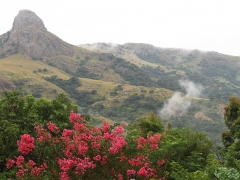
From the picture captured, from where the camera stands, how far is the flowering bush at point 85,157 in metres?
9.20

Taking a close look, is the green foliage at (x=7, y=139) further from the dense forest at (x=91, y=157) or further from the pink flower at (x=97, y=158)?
the pink flower at (x=97, y=158)

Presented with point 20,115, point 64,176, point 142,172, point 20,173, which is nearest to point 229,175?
point 142,172

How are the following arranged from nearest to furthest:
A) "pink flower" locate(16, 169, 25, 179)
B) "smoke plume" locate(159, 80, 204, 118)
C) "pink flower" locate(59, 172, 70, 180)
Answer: "pink flower" locate(59, 172, 70, 180) → "pink flower" locate(16, 169, 25, 179) → "smoke plume" locate(159, 80, 204, 118)

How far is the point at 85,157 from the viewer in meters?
9.55

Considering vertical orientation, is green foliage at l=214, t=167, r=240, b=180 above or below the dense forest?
above

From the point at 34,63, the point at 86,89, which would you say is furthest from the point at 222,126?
the point at 34,63

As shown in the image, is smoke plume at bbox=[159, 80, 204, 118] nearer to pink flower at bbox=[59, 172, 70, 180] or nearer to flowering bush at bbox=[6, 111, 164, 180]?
flowering bush at bbox=[6, 111, 164, 180]

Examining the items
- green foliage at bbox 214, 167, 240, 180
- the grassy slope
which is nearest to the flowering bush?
green foliage at bbox 214, 167, 240, 180

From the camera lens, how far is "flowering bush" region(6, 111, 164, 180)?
362 inches

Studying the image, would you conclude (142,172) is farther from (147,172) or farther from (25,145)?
(25,145)

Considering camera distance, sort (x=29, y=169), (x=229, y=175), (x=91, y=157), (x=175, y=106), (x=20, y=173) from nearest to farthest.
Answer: (x=229, y=175)
(x=20, y=173)
(x=29, y=169)
(x=91, y=157)
(x=175, y=106)

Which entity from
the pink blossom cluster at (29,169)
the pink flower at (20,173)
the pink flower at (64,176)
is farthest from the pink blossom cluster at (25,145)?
the pink flower at (64,176)

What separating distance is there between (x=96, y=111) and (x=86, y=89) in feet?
97.8

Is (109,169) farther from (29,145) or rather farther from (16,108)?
(16,108)
